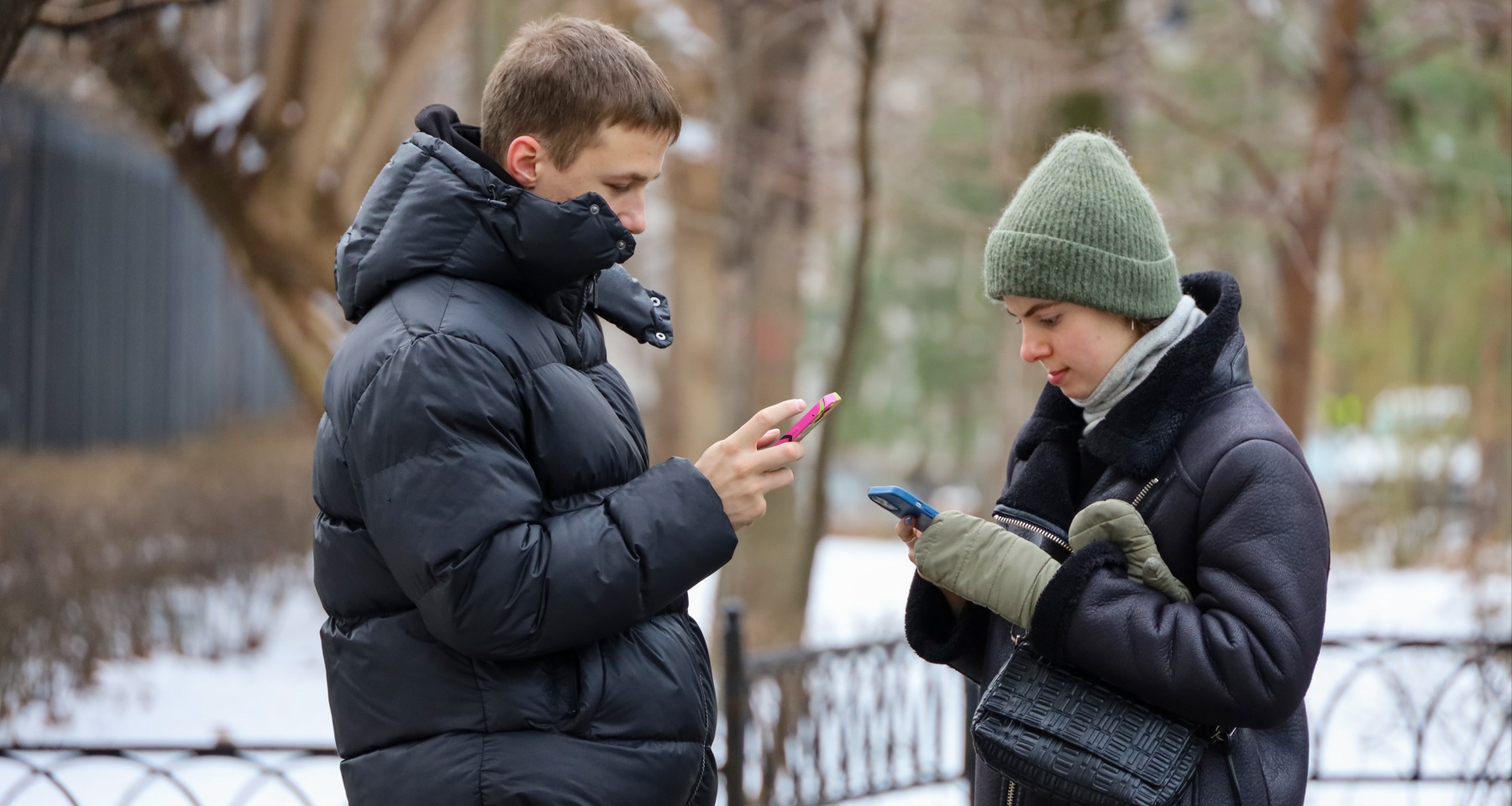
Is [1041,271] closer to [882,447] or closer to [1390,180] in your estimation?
[1390,180]

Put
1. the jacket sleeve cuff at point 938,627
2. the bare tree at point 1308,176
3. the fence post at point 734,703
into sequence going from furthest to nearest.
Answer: the bare tree at point 1308,176, the fence post at point 734,703, the jacket sleeve cuff at point 938,627

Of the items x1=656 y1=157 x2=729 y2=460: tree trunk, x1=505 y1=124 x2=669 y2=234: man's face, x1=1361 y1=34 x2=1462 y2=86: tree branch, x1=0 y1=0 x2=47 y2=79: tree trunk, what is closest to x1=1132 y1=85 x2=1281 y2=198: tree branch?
x1=1361 y1=34 x2=1462 y2=86: tree branch

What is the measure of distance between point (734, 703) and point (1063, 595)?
219 centimetres

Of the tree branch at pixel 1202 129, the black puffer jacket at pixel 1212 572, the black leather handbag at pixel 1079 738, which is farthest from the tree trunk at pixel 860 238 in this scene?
the black leather handbag at pixel 1079 738

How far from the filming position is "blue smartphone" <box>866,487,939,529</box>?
6.87ft

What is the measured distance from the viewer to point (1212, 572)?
1908 millimetres

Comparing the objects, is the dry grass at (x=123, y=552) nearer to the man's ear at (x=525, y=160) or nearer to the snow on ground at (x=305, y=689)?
the snow on ground at (x=305, y=689)

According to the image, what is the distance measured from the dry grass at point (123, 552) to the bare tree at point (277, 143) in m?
1.53

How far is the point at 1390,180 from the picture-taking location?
819cm

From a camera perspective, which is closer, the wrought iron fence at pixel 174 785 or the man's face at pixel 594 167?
the man's face at pixel 594 167

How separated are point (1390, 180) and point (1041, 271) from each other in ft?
23.3

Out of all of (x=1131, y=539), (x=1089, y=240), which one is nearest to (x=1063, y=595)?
(x=1131, y=539)

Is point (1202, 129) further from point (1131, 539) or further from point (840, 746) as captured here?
point (1131, 539)

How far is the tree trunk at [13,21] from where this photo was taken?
2.75 meters
